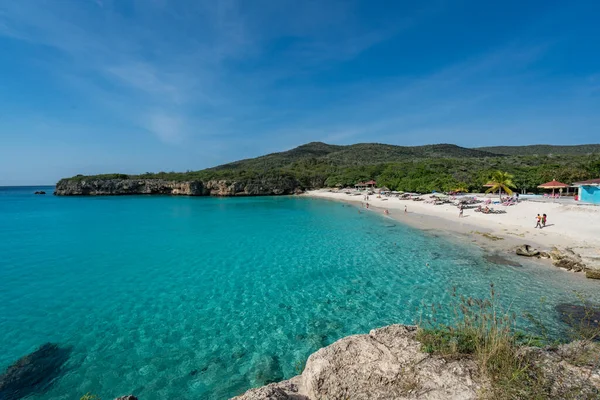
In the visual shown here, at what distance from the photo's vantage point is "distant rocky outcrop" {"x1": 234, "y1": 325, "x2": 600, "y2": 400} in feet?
9.48

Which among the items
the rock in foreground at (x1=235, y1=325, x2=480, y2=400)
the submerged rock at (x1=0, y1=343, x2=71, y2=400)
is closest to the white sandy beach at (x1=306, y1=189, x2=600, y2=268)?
the rock in foreground at (x1=235, y1=325, x2=480, y2=400)

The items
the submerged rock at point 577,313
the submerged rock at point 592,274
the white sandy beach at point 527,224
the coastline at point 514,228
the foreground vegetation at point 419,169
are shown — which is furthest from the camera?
the foreground vegetation at point 419,169

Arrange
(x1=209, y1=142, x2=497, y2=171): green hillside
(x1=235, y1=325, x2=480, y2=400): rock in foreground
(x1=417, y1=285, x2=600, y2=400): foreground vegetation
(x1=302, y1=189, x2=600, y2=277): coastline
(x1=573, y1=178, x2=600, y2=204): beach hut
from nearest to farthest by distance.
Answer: (x1=417, y1=285, x2=600, y2=400): foreground vegetation → (x1=235, y1=325, x2=480, y2=400): rock in foreground → (x1=302, y1=189, x2=600, y2=277): coastline → (x1=573, y1=178, x2=600, y2=204): beach hut → (x1=209, y1=142, x2=497, y2=171): green hillside

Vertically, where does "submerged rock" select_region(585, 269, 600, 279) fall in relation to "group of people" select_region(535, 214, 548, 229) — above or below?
below

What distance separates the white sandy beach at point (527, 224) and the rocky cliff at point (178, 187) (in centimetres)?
4204

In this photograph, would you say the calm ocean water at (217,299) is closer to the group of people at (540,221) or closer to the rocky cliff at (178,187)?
the group of people at (540,221)

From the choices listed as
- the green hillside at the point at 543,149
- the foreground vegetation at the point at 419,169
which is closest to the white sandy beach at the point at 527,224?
the foreground vegetation at the point at 419,169

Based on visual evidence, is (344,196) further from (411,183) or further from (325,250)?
(325,250)

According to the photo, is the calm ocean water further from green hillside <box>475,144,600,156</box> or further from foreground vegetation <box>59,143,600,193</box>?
green hillside <box>475,144,600,156</box>

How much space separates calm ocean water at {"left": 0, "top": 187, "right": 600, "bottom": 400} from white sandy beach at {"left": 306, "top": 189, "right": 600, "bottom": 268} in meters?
3.49

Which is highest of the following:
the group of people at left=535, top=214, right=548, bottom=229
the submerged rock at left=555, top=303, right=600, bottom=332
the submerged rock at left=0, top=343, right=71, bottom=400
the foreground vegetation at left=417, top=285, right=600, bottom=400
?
the foreground vegetation at left=417, top=285, right=600, bottom=400

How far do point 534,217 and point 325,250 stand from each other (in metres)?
17.9

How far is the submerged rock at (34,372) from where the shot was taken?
5582 millimetres

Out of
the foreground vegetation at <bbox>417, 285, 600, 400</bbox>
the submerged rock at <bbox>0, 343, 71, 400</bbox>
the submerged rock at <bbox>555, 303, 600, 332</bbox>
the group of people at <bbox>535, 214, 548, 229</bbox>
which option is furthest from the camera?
the group of people at <bbox>535, 214, 548, 229</bbox>
